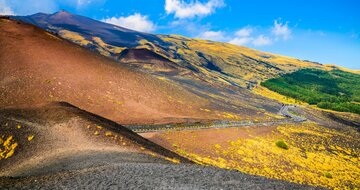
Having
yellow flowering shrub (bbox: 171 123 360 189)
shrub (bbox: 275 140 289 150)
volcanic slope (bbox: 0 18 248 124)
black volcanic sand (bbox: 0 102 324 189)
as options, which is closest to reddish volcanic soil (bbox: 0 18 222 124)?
volcanic slope (bbox: 0 18 248 124)

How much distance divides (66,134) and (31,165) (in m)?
5.11

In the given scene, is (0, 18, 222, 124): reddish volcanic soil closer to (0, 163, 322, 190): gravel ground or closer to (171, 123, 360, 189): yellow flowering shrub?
(171, 123, 360, 189): yellow flowering shrub

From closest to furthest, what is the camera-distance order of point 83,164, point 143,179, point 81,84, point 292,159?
point 143,179
point 83,164
point 292,159
point 81,84

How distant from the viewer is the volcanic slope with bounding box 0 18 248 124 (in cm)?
5200

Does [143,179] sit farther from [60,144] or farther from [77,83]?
[77,83]

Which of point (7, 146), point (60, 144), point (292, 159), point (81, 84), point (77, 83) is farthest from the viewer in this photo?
point (81, 84)

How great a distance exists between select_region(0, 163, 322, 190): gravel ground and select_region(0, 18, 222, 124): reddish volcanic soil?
110 ft

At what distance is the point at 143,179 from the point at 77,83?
157ft

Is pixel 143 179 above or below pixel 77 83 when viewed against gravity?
above

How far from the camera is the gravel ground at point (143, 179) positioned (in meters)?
15.4

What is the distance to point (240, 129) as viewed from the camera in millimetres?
59906

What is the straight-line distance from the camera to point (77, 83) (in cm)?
5903

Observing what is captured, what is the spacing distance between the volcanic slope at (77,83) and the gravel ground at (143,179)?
34.6m

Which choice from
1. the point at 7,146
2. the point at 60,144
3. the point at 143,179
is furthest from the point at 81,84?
the point at 143,179
